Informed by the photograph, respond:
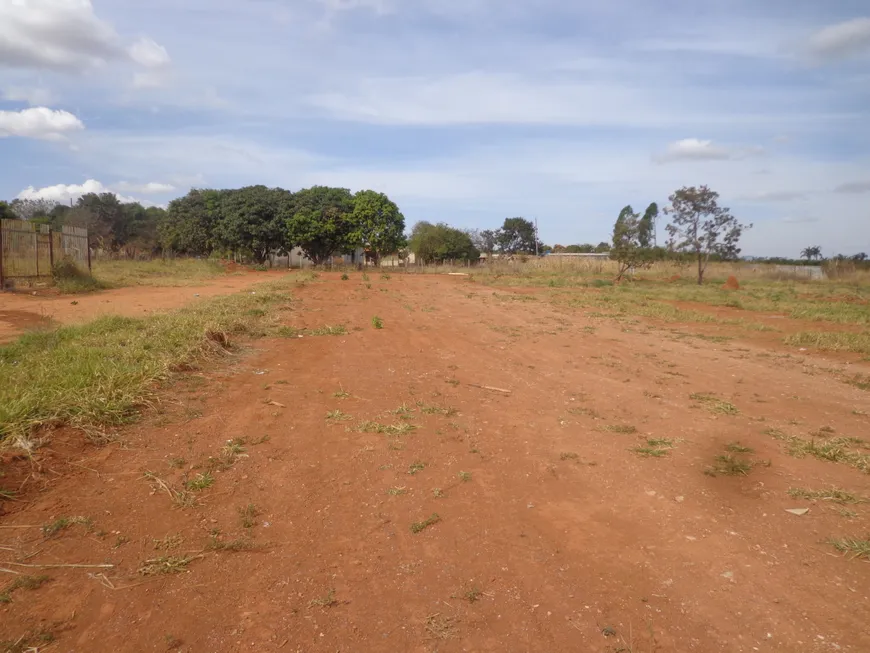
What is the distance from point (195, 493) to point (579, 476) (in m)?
2.68

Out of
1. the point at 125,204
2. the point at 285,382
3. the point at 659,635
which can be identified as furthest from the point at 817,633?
the point at 125,204

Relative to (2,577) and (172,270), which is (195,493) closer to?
(2,577)

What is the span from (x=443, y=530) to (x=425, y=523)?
0.12 m

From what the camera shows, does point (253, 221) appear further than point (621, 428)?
Yes

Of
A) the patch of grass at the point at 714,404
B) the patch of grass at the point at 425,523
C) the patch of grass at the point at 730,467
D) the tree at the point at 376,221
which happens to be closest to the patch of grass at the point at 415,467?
the patch of grass at the point at 425,523

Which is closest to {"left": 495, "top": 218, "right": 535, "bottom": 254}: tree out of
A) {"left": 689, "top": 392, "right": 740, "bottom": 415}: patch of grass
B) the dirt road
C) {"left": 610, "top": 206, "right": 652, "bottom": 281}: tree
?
{"left": 610, "top": 206, "right": 652, "bottom": 281}: tree

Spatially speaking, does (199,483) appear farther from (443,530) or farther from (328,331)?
Answer: (328,331)

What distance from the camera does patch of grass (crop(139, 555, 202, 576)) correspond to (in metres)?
2.86

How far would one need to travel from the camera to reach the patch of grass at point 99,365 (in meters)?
4.27

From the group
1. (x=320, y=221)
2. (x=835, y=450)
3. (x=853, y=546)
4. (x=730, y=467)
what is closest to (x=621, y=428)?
(x=730, y=467)

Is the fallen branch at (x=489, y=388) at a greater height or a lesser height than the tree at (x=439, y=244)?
lesser

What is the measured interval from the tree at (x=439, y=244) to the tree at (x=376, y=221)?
39.6 feet

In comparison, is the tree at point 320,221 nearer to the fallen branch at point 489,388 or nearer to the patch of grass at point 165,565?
the fallen branch at point 489,388

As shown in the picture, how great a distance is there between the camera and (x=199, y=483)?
374 cm
